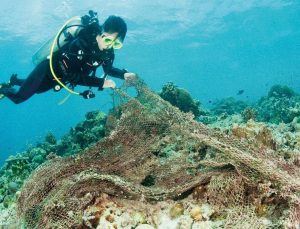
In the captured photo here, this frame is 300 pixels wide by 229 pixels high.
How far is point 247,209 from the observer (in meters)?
3.52

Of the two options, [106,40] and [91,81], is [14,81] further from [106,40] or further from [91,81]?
[106,40]

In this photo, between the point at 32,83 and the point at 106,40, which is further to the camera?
the point at 32,83

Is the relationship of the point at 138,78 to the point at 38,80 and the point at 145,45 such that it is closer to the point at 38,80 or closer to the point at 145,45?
the point at 38,80

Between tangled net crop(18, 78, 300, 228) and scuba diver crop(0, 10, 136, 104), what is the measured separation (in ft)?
5.86

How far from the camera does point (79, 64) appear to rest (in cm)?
695

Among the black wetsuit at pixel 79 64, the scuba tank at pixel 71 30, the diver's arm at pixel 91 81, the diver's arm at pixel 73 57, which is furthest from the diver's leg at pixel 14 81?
the diver's arm at pixel 91 81

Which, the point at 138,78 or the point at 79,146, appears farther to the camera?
the point at 79,146

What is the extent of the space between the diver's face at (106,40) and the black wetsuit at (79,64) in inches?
3.7

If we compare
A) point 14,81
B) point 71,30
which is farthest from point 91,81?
point 14,81

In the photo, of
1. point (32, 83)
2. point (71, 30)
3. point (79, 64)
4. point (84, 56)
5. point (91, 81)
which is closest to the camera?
point (84, 56)

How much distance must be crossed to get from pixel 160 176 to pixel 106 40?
141 inches

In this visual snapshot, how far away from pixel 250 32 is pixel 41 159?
56.9m

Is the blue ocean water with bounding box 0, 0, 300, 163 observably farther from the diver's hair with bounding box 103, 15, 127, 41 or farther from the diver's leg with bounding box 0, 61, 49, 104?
the diver's hair with bounding box 103, 15, 127, 41

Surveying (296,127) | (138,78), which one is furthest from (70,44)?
(296,127)
